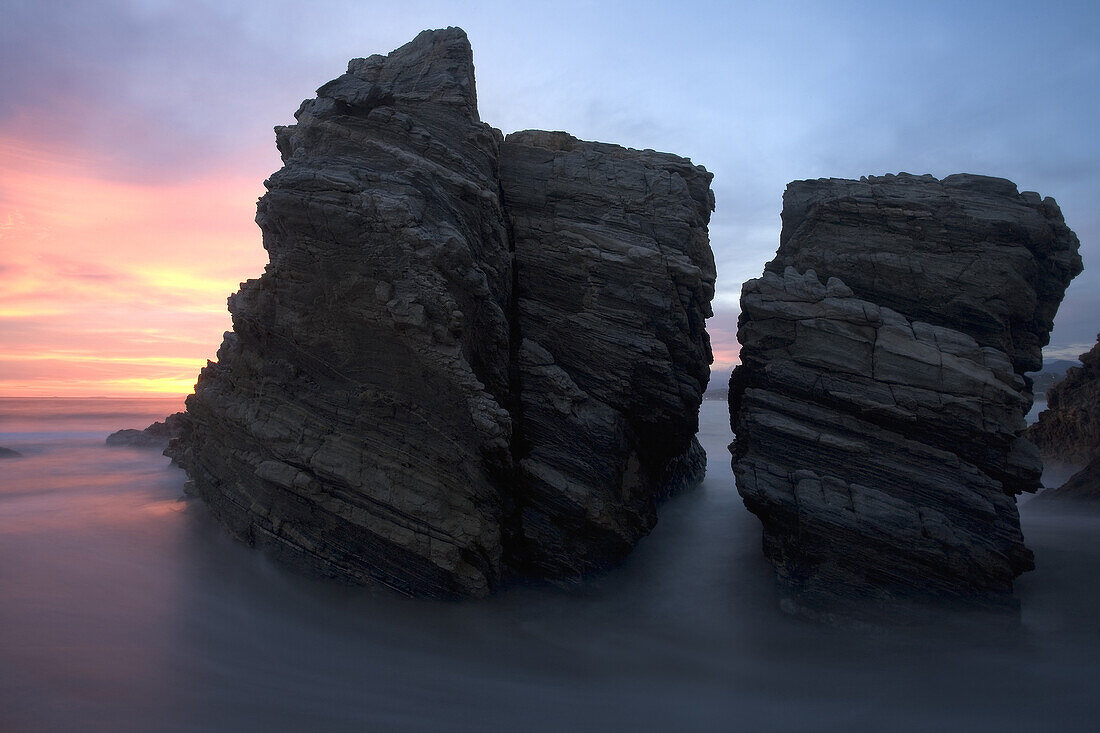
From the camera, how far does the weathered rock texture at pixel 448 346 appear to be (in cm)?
1190

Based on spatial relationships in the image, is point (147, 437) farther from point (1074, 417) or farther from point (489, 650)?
point (1074, 417)

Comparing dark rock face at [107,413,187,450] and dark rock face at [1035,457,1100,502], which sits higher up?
dark rock face at [1035,457,1100,502]

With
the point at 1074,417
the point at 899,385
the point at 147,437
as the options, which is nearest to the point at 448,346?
the point at 899,385

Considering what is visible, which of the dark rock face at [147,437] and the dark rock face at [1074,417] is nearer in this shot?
the dark rock face at [1074,417]

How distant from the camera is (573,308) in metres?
14.4

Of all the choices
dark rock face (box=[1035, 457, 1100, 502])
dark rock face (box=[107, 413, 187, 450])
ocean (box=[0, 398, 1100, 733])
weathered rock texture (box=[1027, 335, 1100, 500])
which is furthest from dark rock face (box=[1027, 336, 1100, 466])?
dark rock face (box=[107, 413, 187, 450])

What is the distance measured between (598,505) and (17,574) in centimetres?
1140

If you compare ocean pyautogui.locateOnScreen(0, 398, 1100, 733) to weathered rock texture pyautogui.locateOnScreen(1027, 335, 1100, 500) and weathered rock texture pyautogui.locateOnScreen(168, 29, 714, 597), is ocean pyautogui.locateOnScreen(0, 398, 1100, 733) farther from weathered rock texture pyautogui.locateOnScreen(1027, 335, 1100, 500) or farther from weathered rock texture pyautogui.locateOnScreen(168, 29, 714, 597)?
weathered rock texture pyautogui.locateOnScreen(1027, 335, 1100, 500)

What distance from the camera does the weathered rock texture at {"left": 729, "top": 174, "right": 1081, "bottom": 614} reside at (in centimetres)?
1240

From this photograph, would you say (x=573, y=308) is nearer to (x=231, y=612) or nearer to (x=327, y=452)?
(x=327, y=452)

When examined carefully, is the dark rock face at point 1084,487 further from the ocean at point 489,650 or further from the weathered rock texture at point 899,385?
the weathered rock texture at point 899,385

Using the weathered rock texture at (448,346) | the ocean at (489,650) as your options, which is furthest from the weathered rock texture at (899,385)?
the weathered rock texture at (448,346)

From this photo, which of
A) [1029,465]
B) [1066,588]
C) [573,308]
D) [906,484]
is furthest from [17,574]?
[1066,588]

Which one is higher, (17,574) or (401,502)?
(401,502)
